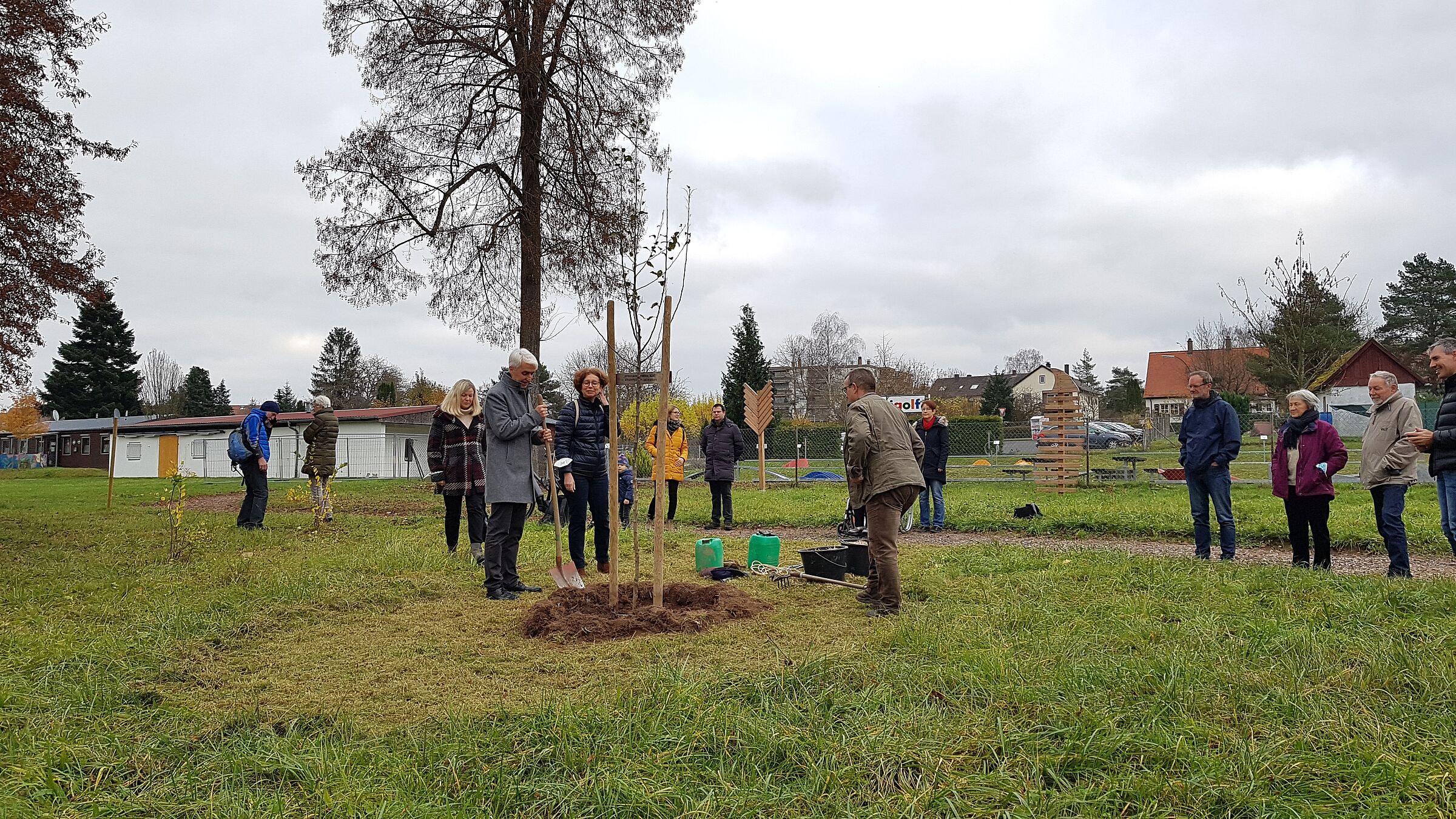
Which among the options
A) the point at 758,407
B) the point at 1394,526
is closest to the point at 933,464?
the point at 1394,526

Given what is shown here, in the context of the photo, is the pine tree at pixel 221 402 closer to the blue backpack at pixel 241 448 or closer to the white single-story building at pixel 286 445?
the white single-story building at pixel 286 445

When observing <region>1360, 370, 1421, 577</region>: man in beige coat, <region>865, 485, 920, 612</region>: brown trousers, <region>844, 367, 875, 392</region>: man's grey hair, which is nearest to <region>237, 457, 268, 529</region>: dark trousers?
<region>844, 367, 875, 392</region>: man's grey hair

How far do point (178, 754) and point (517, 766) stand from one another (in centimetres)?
146

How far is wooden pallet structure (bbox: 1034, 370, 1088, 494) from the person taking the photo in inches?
686

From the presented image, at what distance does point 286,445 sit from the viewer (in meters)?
35.6

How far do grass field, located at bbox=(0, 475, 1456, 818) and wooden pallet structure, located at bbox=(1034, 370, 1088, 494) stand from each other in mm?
11008

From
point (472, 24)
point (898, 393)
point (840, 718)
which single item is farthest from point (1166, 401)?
point (840, 718)

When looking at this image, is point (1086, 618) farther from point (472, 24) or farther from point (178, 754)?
point (472, 24)

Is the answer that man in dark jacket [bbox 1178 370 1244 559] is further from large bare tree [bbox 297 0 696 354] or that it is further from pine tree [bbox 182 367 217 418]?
pine tree [bbox 182 367 217 418]

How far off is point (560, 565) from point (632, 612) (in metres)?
1.38

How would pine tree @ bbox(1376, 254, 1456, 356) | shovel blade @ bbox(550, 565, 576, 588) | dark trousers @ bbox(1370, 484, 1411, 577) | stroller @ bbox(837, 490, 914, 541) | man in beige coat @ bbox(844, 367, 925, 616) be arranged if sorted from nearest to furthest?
man in beige coat @ bbox(844, 367, 925, 616) → dark trousers @ bbox(1370, 484, 1411, 577) → shovel blade @ bbox(550, 565, 576, 588) → stroller @ bbox(837, 490, 914, 541) → pine tree @ bbox(1376, 254, 1456, 356)

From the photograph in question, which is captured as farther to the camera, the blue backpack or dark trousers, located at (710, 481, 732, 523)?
dark trousers, located at (710, 481, 732, 523)

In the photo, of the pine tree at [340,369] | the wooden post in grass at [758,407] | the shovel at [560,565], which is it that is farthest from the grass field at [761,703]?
the pine tree at [340,369]

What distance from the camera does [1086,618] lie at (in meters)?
5.18
